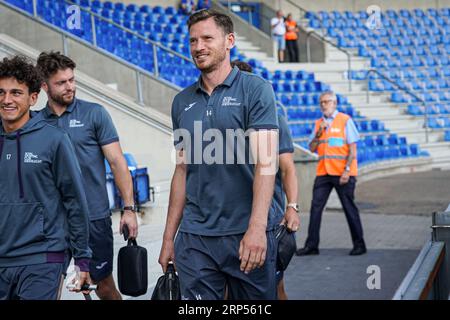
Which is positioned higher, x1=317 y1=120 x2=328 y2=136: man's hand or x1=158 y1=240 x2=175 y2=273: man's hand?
x1=317 y1=120 x2=328 y2=136: man's hand

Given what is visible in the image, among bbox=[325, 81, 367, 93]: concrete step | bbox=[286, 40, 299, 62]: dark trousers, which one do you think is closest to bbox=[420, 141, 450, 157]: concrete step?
bbox=[325, 81, 367, 93]: concrete step

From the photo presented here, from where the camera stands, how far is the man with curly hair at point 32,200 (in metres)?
4.80

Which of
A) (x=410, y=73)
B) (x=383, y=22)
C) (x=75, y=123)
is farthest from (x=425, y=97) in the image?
(x=75, y=123)

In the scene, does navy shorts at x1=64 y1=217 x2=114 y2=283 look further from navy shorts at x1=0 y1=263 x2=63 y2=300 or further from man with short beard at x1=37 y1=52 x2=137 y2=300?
navy shorts at x1=0 y1=263 x2=63 y2=300

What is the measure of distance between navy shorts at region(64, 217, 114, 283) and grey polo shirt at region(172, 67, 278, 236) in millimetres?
1774

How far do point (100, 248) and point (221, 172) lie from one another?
2.15m

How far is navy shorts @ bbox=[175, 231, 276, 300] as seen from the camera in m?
4.81

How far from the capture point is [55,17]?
16219mm

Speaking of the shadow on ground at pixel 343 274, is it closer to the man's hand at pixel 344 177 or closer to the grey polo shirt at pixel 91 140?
the man's hand at pixel 344 177

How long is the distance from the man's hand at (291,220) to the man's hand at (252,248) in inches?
54.7

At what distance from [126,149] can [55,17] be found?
142 inches
